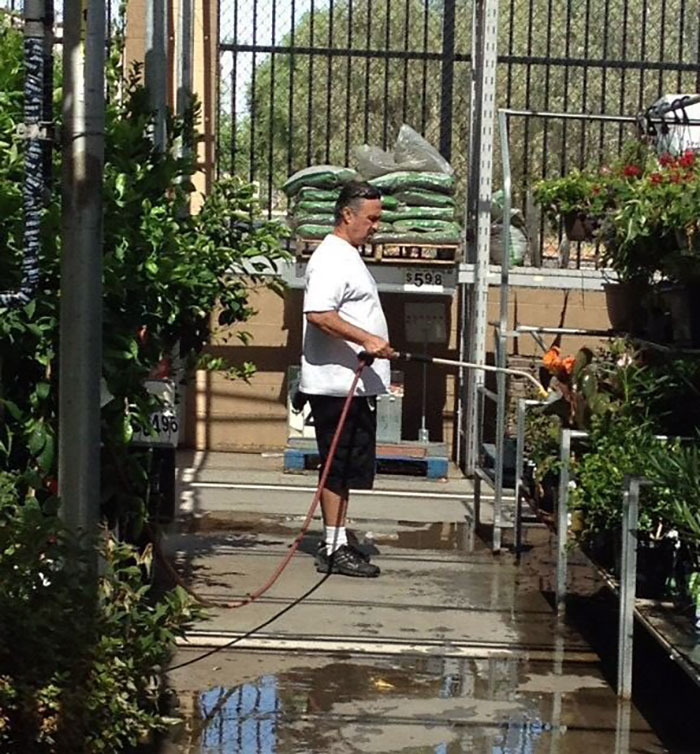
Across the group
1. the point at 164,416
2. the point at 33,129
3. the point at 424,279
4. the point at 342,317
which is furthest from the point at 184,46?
the point at 33,129

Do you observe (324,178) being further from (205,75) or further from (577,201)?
(577,201)

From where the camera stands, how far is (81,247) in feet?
13.9

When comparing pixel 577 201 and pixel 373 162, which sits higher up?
pixel 373 162

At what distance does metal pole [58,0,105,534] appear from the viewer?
13.9 ft

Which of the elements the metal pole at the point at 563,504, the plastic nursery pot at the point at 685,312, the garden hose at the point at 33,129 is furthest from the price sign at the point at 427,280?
the garden hose at the point at 33,129

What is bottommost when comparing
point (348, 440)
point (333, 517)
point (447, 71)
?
point (333, 517)

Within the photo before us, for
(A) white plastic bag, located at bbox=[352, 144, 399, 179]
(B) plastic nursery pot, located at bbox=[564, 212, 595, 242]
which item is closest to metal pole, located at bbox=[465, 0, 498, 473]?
(A) white plastic bag, located at bbox=[352, 144, 399, 179]

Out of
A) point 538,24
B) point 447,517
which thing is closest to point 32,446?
point 447,517

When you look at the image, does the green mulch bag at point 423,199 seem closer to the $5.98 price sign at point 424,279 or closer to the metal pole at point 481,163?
the metal pole at point 481,163

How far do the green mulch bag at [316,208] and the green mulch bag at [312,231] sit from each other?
0.37 feet

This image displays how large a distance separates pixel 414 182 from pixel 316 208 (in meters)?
0.70

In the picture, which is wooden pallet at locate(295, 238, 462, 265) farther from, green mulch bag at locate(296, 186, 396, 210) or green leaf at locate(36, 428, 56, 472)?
green leaf at locate(36, 428, 56, 472)

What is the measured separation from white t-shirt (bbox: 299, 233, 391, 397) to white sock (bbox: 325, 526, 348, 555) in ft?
2.18

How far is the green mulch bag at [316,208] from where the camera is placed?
10297mm
